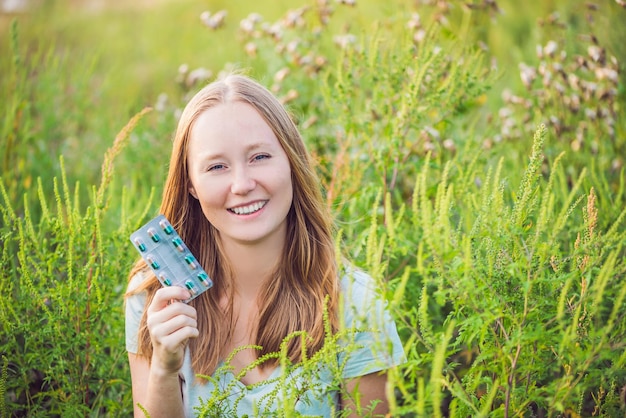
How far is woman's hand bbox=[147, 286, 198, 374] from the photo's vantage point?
1.54 meters

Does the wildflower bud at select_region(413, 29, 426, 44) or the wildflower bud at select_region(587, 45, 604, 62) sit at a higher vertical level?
the wildflower bud at select_region(413, 29, 426, 44)

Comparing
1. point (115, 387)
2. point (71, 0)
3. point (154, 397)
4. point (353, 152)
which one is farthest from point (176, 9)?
point (154, 397)

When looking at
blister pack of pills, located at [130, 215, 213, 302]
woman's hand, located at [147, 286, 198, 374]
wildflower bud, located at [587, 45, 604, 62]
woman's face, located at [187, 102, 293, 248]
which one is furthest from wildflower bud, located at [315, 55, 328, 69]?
woman's hand, located at [147, 286, 198, 374]

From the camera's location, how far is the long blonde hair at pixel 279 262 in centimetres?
186

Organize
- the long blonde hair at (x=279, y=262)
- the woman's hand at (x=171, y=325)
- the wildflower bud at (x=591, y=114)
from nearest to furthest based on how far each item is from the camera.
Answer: the woman's hand at (x=171, y=325) < the long blonde hair at (x=279, y=262) < the wildflower bud at (x=591, y=114)

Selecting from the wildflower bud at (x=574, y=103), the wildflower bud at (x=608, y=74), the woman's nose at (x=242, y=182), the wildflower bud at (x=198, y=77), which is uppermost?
the wildflower bud at (x=198, y=77)

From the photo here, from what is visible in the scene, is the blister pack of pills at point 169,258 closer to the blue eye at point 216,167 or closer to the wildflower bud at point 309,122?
the blue eye at point 216,167

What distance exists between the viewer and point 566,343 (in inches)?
45.9

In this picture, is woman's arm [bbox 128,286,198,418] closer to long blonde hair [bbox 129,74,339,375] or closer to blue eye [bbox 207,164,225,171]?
long blonde hair [bbox 129,74,339,375]

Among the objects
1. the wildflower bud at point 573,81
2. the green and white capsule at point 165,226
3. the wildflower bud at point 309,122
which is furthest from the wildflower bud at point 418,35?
the green and white capsule at point 165,226

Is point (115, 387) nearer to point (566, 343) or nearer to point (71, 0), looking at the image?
point (566, 343)

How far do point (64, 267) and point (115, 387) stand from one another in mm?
622

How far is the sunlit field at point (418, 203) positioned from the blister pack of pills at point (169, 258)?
0.32m

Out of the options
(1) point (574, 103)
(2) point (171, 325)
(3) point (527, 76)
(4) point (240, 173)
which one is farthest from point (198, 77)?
(2) point (171, 325)
